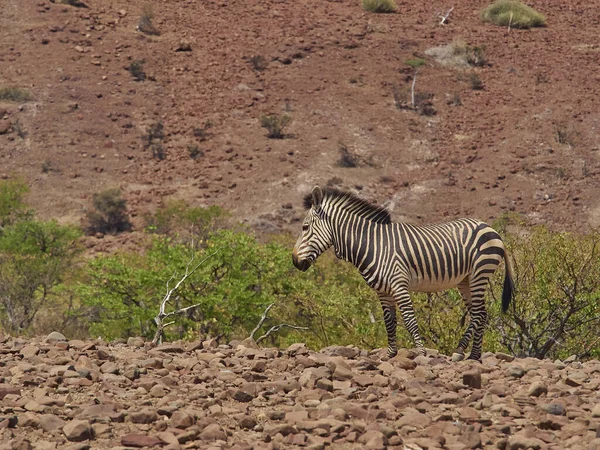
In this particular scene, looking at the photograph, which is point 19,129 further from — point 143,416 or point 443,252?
point 143,416

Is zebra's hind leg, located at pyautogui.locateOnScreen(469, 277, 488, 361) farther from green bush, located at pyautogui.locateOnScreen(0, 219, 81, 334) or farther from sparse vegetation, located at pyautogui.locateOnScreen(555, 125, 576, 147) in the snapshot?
sparse vegetation, located at pyautogui.locateOnScreen(555, 125, 576, 147)

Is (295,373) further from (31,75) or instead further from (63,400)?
(31,75)

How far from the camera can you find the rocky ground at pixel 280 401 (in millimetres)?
7117

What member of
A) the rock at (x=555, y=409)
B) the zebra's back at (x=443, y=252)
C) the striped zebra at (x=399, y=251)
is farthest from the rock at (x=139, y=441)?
the zebra's back at (x=443, y=252)

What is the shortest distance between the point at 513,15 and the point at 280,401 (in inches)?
2535

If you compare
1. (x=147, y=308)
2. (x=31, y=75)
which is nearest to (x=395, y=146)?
(x=31, y=75)

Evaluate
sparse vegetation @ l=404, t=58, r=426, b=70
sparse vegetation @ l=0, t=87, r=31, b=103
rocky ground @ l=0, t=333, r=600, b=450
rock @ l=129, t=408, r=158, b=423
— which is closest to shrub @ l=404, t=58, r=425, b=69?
sparse vegetation @ l=404, t=58, r=426, b=70

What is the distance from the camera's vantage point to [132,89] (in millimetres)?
61031

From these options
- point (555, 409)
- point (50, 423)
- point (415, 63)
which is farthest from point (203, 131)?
point (50, 423)

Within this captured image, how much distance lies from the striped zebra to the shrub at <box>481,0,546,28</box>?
59185mm

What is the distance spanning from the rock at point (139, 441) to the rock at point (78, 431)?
0.81 ft

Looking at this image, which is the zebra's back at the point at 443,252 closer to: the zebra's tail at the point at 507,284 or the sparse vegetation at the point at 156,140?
the zebra's tail at the point at 507,284

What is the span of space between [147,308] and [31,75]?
41.0 m

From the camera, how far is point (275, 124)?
56688 millimetres
